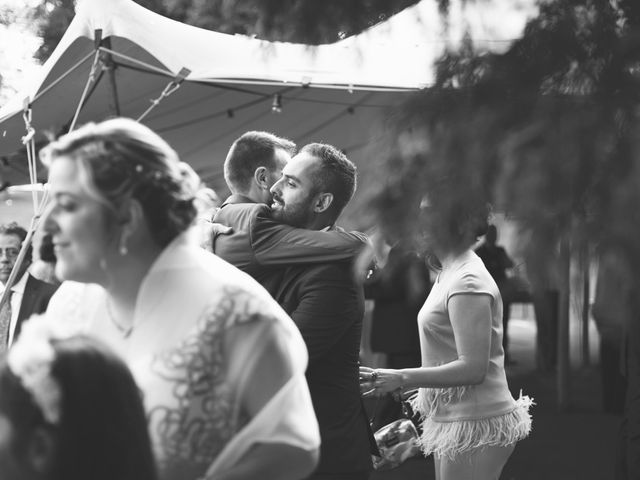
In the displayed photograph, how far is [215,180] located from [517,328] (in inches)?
434

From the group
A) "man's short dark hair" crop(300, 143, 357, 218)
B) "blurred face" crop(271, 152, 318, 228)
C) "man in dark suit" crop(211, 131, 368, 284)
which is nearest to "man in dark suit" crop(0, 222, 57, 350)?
"man in dark suit" crop(211, 131, 368, 284)

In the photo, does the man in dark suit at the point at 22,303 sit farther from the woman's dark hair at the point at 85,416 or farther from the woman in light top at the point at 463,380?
the woman's dark hair at the point at 85,416

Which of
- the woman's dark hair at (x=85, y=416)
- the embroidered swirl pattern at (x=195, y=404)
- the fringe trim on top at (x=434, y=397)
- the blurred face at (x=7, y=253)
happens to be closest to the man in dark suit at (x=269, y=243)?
Answer: the fringe trim on top at (x=434, y=397)

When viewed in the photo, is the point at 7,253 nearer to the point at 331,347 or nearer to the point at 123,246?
the point at 331,347

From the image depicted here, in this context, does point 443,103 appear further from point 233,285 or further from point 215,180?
point 215,180

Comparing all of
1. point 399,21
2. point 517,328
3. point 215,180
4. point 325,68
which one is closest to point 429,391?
point 399,21

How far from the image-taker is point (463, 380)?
3.38 meters

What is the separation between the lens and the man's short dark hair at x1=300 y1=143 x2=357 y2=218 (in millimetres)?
3137

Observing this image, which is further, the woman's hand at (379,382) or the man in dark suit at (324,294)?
the woman's hand at (379,382)

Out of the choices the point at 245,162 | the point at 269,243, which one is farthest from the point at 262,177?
the point at 269,243

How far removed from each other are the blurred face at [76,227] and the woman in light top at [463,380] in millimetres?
1752

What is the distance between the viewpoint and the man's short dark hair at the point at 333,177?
3.14 meters

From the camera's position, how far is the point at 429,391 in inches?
143

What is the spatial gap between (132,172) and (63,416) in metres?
0.49
